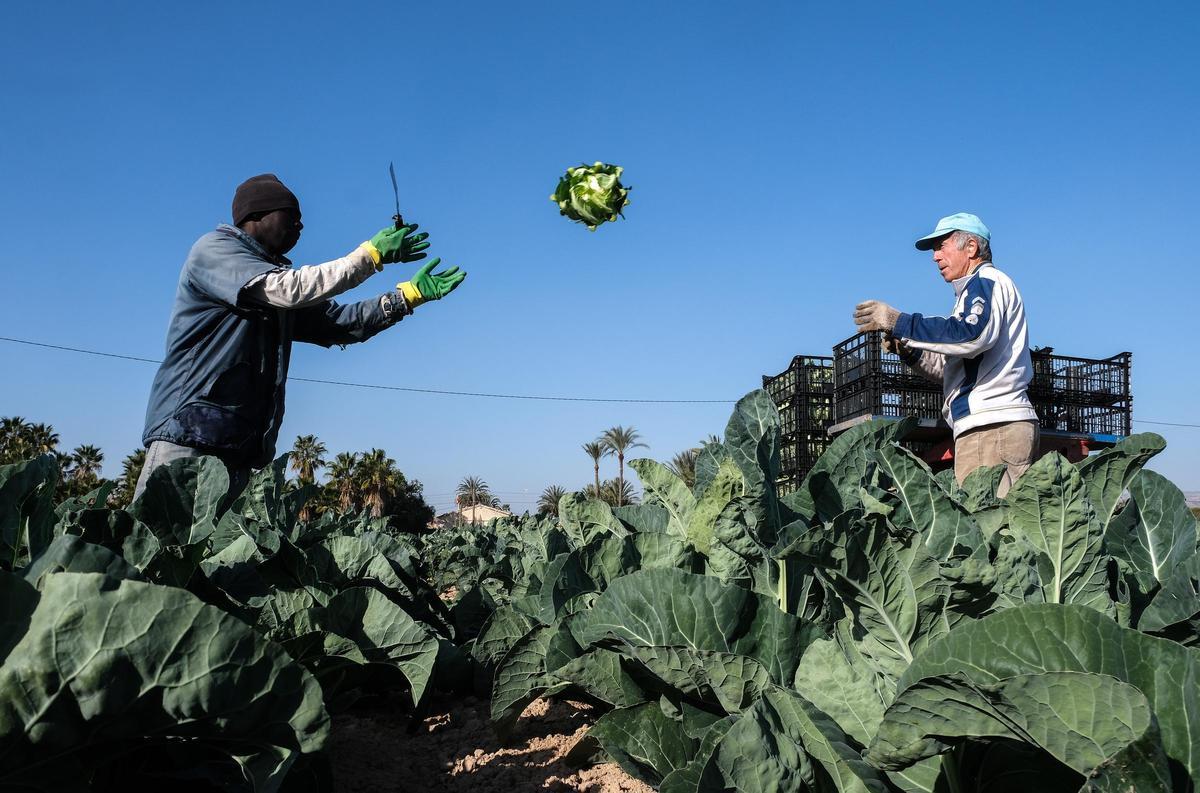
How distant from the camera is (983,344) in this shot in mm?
4453

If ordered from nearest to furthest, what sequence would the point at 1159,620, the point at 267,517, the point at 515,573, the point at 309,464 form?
the point at 1159,620
the point at 267,517
the point at 515,573
the point at 309,464

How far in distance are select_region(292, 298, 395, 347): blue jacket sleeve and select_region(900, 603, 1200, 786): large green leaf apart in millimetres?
4034

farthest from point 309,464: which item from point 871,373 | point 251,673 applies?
point 251,673

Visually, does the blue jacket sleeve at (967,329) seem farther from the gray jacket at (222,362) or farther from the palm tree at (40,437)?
the palm tree at (40,437)

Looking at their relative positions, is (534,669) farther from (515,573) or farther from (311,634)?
(515,573)

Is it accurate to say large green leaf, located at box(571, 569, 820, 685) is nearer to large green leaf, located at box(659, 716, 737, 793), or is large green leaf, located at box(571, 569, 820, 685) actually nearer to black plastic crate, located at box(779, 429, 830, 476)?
large green leaf, located at box(659, 716, 737, 793)

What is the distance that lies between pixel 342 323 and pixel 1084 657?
4194 millimetres

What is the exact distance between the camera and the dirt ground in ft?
A: 6.48

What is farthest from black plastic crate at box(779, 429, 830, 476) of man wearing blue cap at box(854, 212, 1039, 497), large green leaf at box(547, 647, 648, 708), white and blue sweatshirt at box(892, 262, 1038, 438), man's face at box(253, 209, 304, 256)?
large green leaf at box(547, 647, 648, 708)

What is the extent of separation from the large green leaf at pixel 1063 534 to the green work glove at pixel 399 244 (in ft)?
11.5

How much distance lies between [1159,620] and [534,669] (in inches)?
52.7

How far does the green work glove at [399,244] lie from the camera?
4.75 m

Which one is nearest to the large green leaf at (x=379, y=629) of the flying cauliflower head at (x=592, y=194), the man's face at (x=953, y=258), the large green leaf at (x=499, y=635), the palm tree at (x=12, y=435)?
the large green leaf at (x=499, y=635)

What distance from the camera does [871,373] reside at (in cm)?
1645
